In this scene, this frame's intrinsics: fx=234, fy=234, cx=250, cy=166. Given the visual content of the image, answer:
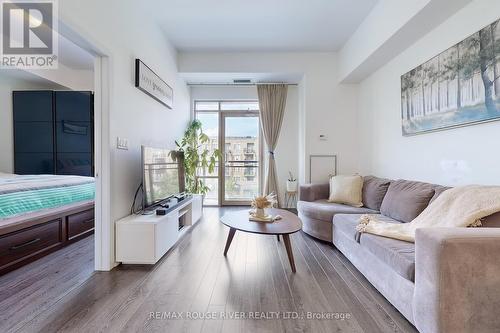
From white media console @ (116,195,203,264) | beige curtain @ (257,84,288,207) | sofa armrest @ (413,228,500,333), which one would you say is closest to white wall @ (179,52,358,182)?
beige curtain @ (257,84,288,207)

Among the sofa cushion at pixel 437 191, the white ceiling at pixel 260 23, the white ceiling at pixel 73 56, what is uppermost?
the white ceiling at pixel 260 23

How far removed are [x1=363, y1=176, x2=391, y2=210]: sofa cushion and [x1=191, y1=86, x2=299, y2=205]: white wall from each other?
192cm

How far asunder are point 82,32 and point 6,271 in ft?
7.13

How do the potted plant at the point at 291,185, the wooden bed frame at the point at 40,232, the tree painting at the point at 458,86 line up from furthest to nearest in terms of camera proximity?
1. the potted plant at the point at 291,185
2. the wooden bed frame at the point at 40,232
3. the tree painting at the point at 458,86

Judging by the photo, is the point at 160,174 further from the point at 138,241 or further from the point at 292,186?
the point at 292,186

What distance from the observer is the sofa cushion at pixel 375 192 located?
2.93 m

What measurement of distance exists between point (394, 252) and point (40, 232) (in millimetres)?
3295

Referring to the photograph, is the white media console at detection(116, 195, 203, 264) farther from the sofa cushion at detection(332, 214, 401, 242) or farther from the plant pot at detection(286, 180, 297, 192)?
the plant pot at detection(286, 180, 297, 192)

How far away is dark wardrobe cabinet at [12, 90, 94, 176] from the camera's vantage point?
13.1ft

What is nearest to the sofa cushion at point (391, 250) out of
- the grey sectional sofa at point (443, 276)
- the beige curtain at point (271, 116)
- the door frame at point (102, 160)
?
Answer: the grey sectional sofa at point (443, 276)

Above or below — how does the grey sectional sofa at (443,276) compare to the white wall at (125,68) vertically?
below

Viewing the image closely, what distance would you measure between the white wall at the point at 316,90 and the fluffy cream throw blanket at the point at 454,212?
2.27m

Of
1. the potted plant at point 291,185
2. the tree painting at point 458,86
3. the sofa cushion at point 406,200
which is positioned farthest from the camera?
the potted plant at point 291,185

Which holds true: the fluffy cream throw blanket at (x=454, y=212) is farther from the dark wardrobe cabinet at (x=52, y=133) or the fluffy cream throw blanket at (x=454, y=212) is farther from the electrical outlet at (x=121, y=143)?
the dark wardrobe cabinet at (x=52, y=133)
